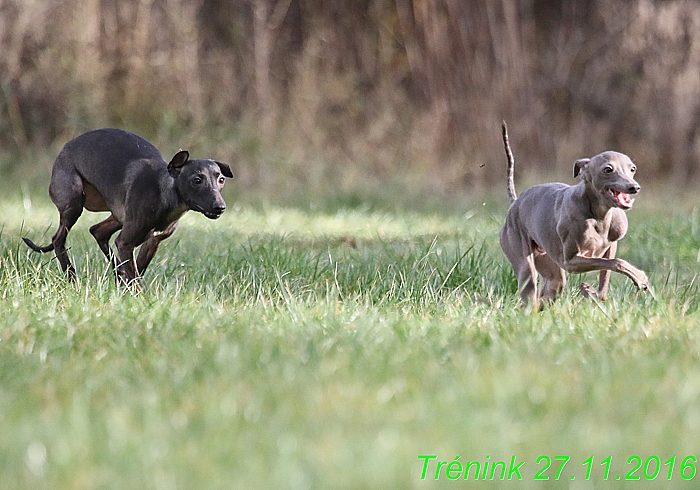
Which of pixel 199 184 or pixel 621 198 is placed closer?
pixel 621 198

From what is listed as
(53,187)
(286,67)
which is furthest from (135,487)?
(286,67)

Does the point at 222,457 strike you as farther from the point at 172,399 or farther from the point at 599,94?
the point at 599,94

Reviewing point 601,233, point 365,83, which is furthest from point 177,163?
point 365,83

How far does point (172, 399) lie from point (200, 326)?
2.95 feet

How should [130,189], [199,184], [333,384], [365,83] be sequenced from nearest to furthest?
[333,384], [199,184], [130,189], [365,83]

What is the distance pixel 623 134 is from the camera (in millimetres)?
13703

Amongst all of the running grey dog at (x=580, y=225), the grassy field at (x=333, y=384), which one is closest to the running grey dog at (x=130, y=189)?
the grassy field at (x=333, y=384)

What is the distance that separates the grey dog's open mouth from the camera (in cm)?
462

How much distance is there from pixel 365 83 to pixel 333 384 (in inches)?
396

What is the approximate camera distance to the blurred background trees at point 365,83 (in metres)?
11.2

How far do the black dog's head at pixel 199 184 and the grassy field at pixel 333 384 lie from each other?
14.5 inches

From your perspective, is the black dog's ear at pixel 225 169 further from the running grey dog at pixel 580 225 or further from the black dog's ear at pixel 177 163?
the running grey dog at pixel 580 225

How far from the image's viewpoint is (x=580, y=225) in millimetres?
4816

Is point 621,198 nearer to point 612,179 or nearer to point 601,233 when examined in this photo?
point 612,179
